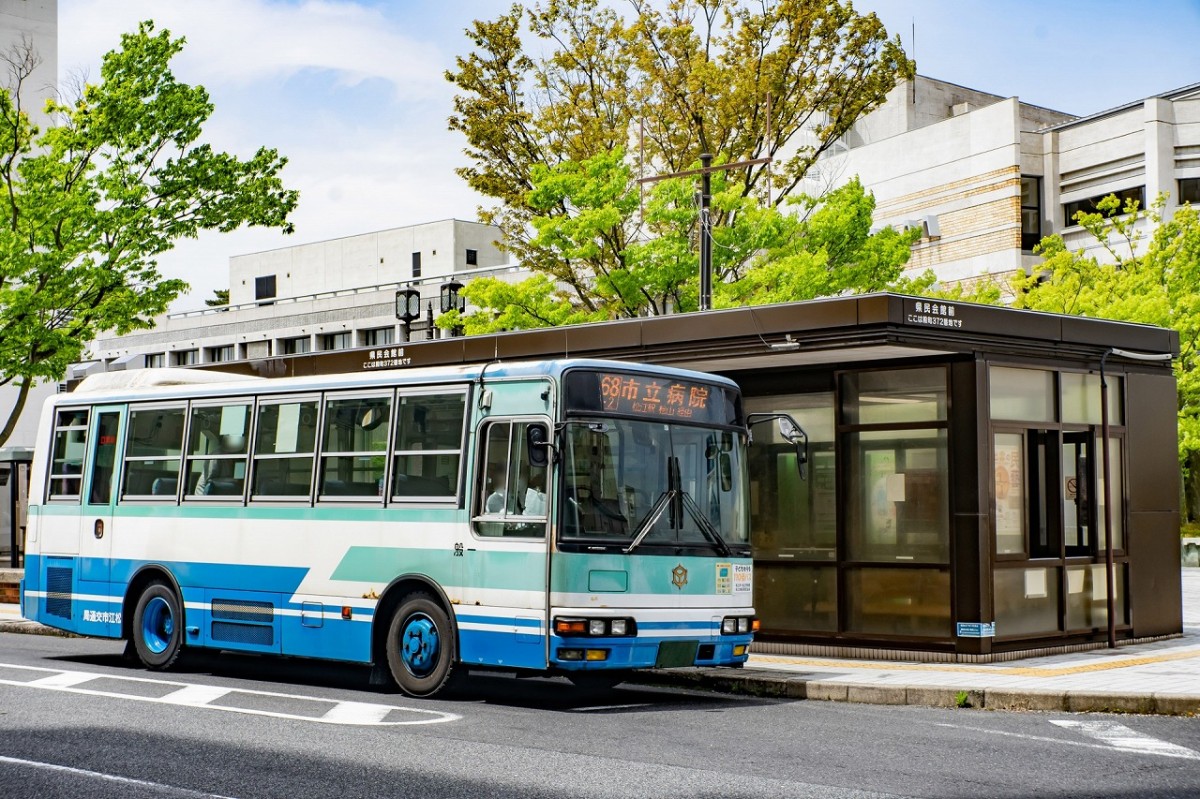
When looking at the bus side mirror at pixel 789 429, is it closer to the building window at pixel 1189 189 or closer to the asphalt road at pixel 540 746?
the asphalt road at pixel 540 746

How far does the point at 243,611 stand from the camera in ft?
47.0

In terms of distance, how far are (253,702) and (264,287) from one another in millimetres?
74680

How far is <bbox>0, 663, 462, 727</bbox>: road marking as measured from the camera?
36.2 feet

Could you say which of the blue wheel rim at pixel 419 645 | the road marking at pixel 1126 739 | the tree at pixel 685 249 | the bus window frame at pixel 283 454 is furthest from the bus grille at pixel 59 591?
the tree at pixel 685 249

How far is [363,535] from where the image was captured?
13266 mm

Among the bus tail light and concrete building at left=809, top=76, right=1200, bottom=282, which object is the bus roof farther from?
concrete building at left=809, top=76, right=1200, bottom=282

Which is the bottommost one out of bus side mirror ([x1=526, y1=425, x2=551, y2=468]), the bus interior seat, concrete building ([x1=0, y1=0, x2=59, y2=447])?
the bus interior seat

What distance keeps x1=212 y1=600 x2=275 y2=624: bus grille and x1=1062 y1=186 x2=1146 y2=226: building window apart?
38472 mm

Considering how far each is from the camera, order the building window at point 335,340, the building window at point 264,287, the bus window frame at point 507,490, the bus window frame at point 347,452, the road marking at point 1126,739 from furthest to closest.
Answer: the building window at point 264,287
the building window at point 335,340
the bus window frame at point 347,452
the bus window frame at point 507,490
the road marking at point 1126,739

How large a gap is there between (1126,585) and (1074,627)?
3.88 ft

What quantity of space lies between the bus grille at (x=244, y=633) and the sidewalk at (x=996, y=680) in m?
3.77

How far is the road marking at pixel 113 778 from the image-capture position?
7777 mm

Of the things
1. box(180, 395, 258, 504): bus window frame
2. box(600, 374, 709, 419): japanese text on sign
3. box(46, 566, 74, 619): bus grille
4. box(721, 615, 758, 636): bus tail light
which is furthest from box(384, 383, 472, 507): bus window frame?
box(46, 566, 74, 619): bus grille

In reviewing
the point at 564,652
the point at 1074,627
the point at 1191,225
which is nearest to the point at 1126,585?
the point at 1074,627
